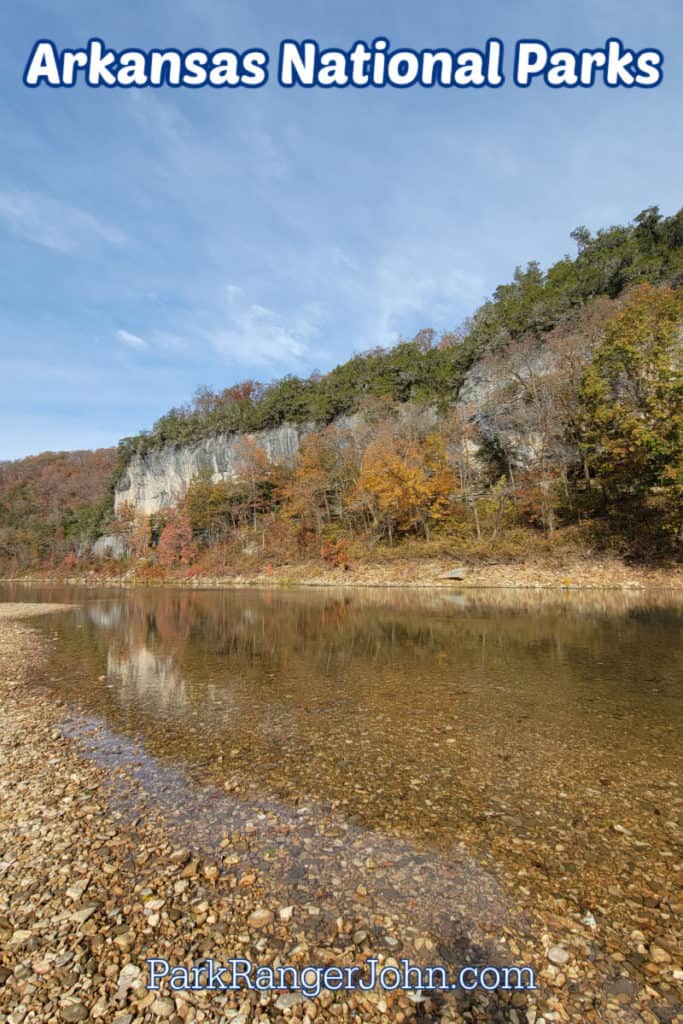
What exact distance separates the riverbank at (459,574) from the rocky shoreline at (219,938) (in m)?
26.3

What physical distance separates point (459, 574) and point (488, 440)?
1766 centimetres

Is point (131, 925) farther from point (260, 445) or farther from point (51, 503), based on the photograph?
point (51, 503)

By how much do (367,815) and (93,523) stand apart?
91399mm

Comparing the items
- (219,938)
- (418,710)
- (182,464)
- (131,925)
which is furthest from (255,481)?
(219,938)

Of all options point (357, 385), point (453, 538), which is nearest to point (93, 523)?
point (357, 385)

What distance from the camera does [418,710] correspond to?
29.4 feet

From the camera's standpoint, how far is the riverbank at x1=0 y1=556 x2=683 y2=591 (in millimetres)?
27484

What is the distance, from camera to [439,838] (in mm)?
4926

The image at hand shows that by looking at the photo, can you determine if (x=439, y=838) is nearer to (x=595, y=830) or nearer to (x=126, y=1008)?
(x=595, y=830)

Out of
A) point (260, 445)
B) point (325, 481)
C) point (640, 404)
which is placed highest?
point (260, 445)

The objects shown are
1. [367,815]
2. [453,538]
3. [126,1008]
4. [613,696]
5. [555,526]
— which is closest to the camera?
[126,1008]

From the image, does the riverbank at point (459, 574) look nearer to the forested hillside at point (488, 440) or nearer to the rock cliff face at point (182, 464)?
the forested hillside at point (488, 440)

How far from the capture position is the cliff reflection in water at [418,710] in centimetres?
581

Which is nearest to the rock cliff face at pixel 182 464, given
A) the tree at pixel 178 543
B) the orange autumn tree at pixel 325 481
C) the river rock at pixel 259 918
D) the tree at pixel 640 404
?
the tree at pixel 178 543
